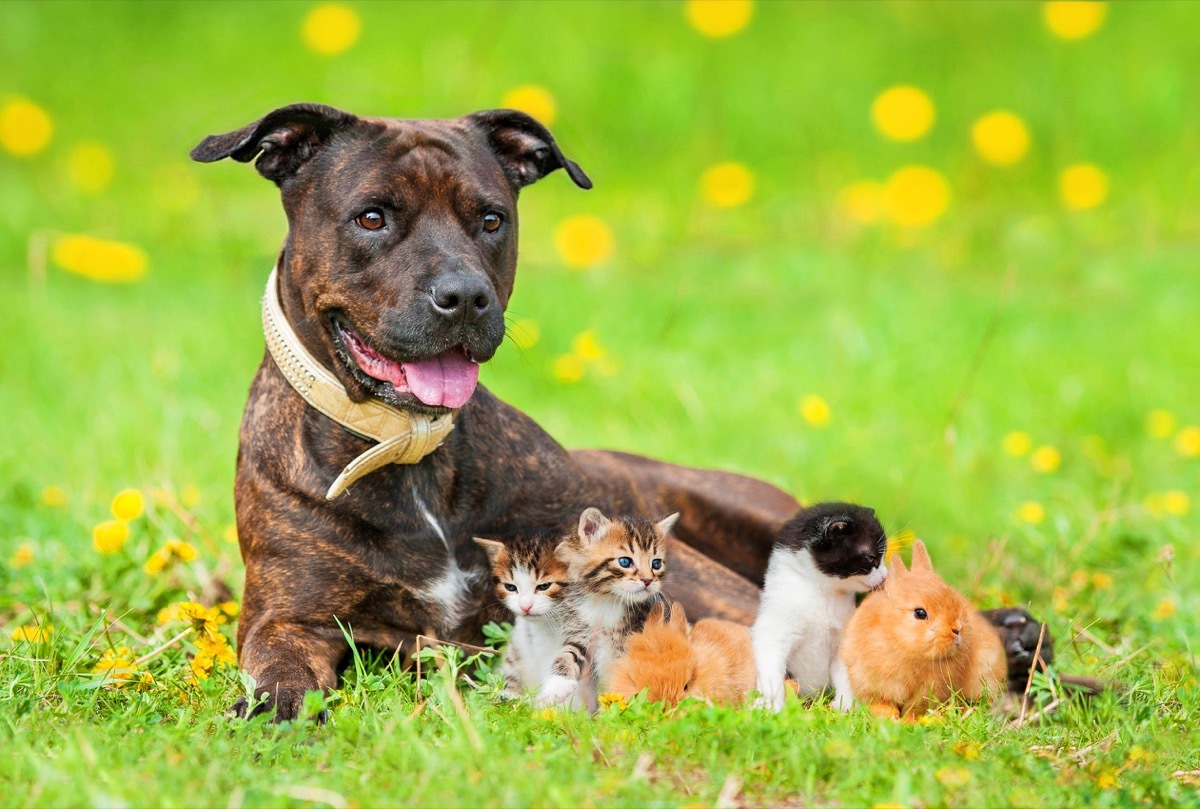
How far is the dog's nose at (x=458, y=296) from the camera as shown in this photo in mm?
3971

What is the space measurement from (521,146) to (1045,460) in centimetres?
318

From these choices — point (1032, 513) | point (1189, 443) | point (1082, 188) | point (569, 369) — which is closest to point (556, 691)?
point (1032, 513)

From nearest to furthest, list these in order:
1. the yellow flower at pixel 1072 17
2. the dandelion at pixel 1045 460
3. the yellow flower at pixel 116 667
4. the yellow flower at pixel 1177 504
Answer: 1. the yellow flower at pixel 116 667
2. the yellow flower at pixel 1177 504
3. the dandelion at pixel 1045 460
4. the yellow flower at pixel 1072 17

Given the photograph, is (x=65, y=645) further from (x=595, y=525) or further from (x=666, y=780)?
(x=666, y=780)

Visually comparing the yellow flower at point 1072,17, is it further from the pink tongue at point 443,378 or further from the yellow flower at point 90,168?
the pink tongue at point 443,378

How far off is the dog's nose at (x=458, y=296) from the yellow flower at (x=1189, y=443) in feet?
14.1

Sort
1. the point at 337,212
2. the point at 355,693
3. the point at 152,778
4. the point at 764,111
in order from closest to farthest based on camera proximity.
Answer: the point at 152,778
the point at 355,693
the point at 337,212
the point at 764,111

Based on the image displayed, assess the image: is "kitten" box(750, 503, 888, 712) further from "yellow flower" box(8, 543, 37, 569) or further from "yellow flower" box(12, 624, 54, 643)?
"yellow flower" box(8, 543, 37, 569)

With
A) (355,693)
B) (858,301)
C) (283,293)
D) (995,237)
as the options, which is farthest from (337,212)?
(995,237)

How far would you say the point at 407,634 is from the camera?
4.41m

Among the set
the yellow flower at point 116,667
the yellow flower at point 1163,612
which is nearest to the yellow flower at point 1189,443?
the yellow flower at point 1163,612

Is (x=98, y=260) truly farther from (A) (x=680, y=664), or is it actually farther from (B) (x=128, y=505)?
(A) (x=680, y=664)

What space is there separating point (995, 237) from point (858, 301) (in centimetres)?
179

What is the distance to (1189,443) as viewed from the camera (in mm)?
6867
